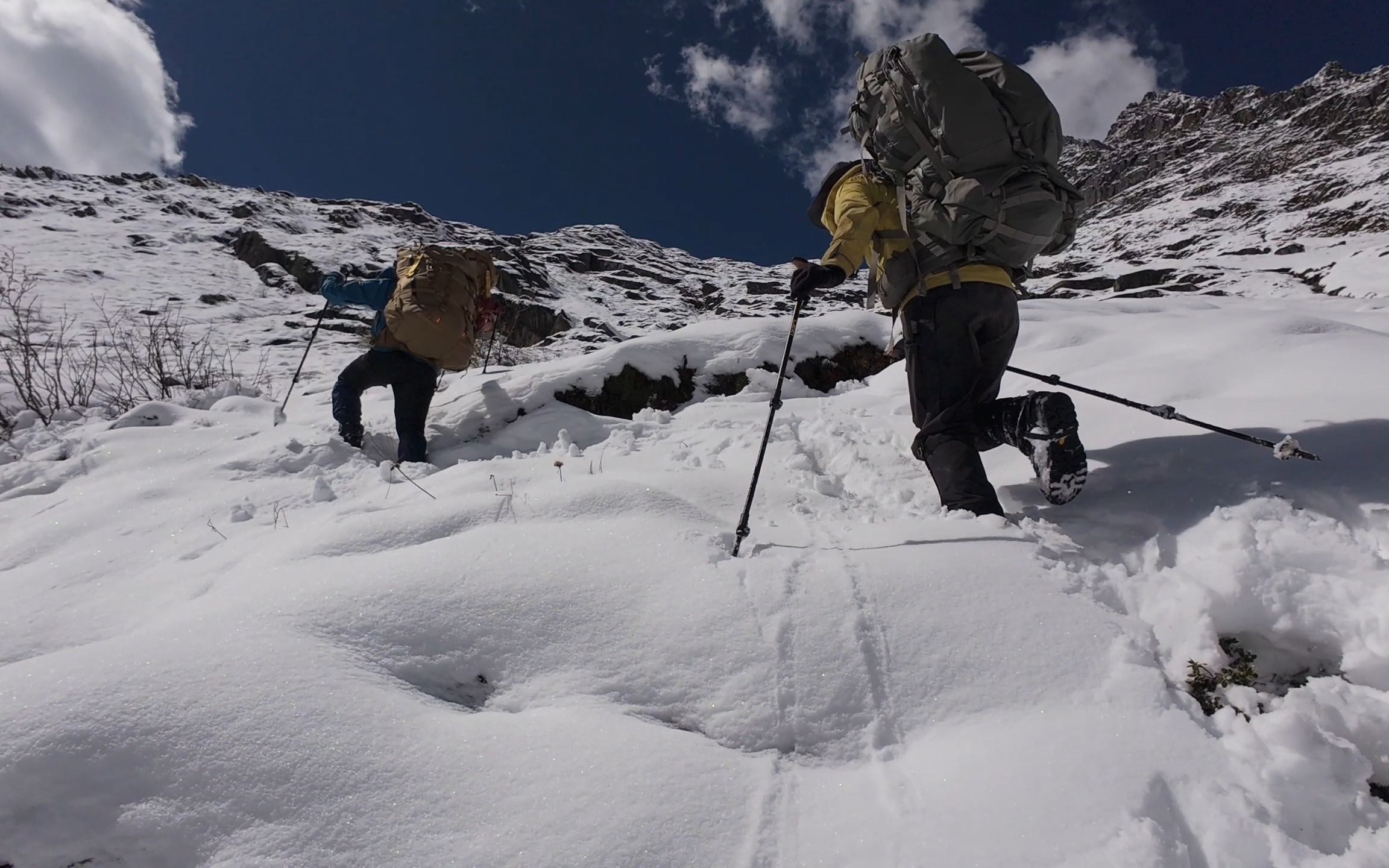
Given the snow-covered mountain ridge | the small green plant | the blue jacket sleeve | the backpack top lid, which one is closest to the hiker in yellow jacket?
the backpack top lid

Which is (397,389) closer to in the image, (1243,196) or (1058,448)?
(1058,448)

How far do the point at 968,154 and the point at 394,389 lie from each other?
4120 mm

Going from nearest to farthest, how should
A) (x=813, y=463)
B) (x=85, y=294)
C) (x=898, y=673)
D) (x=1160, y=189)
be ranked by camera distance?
(x=898, y=673) → (x=813, y=463) → (x=85, y=294) → (x=1160, y=189)

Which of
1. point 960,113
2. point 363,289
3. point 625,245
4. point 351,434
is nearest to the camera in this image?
point 960,113

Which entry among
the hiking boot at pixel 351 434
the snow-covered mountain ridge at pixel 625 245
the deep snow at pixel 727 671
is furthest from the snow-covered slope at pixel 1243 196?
the hiking boot at pixel 351 434

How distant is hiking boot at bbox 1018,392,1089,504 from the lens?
2350 mm

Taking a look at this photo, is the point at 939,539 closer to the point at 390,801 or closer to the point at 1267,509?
the point at 1267,509

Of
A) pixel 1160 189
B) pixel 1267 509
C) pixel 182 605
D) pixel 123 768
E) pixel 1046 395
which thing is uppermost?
pixel 1160 189

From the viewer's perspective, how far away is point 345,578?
182 centimetres

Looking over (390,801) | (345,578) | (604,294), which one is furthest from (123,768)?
(604,294)

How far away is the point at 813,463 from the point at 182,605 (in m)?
2.91

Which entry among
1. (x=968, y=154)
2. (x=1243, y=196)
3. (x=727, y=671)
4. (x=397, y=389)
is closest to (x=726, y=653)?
(x=727, y=671)

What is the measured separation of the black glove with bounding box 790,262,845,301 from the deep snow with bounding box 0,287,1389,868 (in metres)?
0.97

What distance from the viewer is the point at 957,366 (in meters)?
2.76
